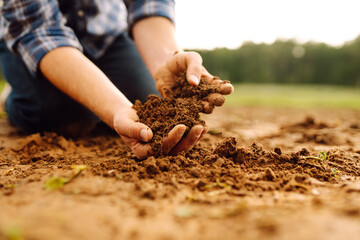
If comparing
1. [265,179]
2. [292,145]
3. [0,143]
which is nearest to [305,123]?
[292,145]

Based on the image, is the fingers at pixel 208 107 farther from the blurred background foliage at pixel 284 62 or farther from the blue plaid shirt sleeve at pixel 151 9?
the blurred background foliage at pixel 284 62

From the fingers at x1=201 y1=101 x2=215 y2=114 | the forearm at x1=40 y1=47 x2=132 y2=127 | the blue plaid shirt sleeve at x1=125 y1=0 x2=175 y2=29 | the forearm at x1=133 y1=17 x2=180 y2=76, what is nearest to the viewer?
the fingers at x1=201 y1=101 x2=215 y2=114

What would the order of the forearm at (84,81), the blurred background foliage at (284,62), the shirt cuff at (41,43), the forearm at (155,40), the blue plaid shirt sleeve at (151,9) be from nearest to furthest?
the forearm at (84,81) → the shirt cuff at (41,43) → the forearm at (155,40) → the blue plaid shirt sleeve at (151,9) → the blurred background foliage at (284,62)

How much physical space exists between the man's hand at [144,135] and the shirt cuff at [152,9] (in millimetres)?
1359

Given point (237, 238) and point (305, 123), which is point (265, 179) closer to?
point (237, 238)

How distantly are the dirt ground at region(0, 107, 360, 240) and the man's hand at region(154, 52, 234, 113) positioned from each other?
276 millimetres

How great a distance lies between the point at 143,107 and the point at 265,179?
0.87m

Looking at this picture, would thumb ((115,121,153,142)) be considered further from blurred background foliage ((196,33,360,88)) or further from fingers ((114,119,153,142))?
blurred background foliage ((196,33,360,88))

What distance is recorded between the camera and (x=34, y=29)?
2.33 metres

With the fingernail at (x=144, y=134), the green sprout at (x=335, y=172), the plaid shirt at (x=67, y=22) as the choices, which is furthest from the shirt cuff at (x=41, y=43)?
the green sprout at (x=335, y=172)

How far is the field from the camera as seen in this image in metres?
0.97

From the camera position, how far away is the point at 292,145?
2.54m

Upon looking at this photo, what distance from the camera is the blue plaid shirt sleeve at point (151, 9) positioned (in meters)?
2.80

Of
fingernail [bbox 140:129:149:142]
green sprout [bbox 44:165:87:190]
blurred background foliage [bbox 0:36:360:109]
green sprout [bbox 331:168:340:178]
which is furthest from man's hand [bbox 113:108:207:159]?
blurred background foliage [bbox 0:36:360:109]
